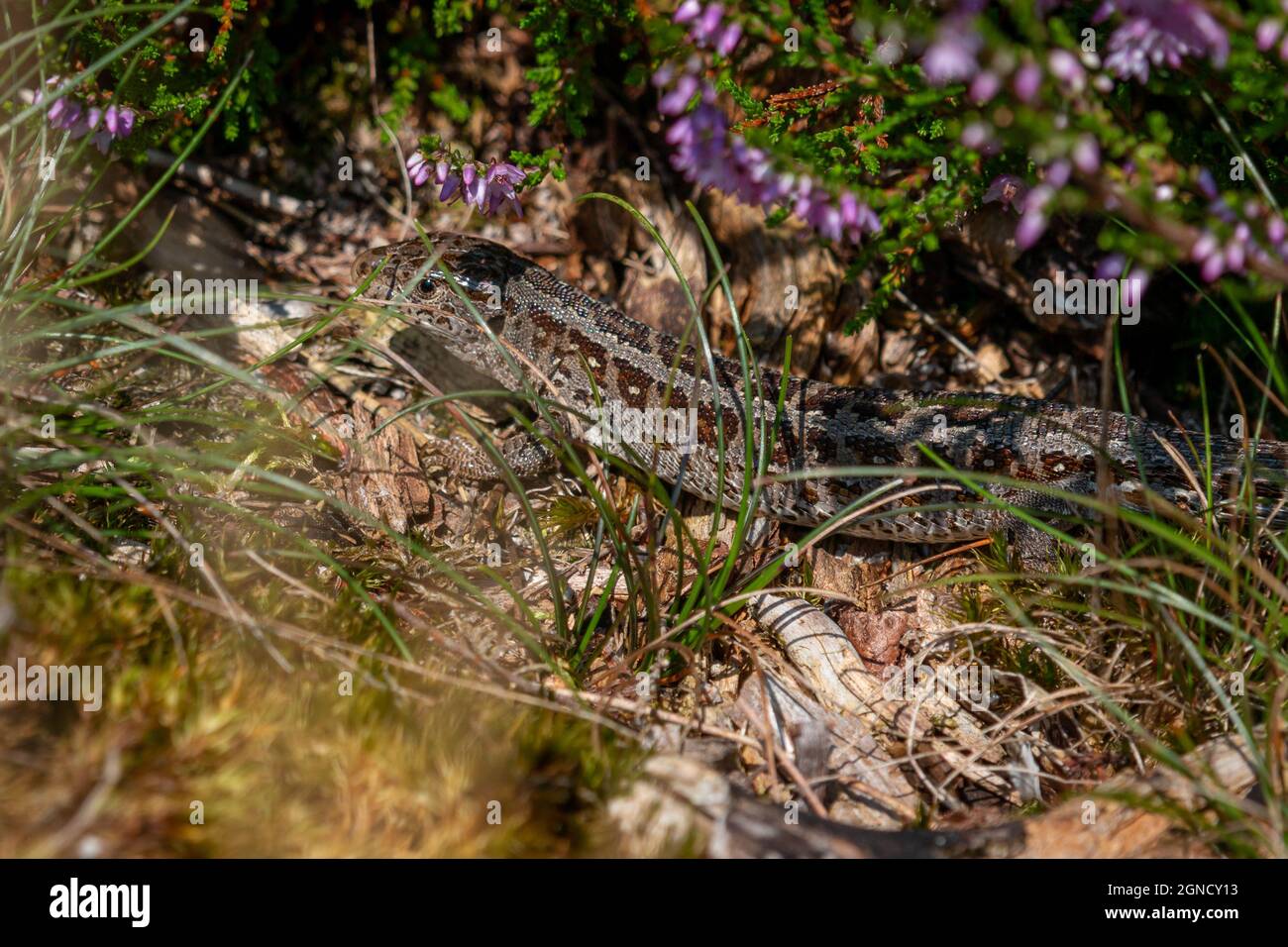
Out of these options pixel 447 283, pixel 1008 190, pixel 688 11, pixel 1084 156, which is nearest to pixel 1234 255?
pixel 1084 156

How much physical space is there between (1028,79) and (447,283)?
14.2 ft

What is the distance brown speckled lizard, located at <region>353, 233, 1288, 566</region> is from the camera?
5.23 meters

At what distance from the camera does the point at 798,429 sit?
18.9 ft

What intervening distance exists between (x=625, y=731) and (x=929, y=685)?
1.84 m

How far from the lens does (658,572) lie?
5.30 meters

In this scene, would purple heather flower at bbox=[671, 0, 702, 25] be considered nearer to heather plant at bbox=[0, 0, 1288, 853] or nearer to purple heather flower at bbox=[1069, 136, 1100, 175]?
heather plant at bbox=[0, 0, 1288, 853]

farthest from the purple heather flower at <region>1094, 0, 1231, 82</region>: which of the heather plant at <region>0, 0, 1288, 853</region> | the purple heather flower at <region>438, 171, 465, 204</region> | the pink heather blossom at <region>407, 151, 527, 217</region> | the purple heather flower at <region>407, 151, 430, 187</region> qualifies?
the purple heather flower at <region>407, 151, 430, 187</region>

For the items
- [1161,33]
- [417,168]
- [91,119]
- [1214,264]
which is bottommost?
[1214,264]

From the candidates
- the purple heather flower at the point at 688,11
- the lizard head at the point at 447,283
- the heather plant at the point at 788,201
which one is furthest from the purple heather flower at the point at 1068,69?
the lizard head at the point at 447,283

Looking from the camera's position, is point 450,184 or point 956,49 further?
point 450,184

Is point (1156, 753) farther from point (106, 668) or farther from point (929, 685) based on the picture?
point (106, 668)

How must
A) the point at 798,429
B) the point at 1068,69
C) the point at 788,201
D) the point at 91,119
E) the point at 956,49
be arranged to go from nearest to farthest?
1. the point at 956,49
2. the point at 1068,69
3. the point at 788,201
4. the point at 91,119
5. the point at 798,429

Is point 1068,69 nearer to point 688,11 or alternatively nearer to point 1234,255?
point 1234,255
